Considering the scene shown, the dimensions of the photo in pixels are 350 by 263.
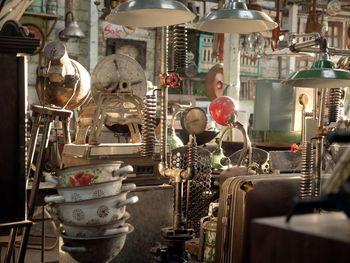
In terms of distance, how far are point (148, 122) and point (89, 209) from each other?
3.00 feet

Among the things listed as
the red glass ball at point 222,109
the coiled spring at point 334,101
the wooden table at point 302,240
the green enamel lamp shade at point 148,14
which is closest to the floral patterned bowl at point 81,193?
the green enamel lamp shade at point 148,14

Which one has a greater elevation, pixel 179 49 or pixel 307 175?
pixel 179 49

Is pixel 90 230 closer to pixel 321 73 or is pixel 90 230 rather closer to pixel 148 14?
pixel 148 14

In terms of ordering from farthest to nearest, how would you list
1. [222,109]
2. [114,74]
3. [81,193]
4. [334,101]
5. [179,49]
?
[222,109] → [114,74] → [334,101] → [179,49] → [81,193]

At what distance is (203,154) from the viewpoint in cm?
424

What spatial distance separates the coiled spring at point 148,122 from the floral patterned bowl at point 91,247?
2.78ft

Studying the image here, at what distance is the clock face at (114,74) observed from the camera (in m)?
3.66

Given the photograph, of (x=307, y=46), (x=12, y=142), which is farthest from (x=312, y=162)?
(x=12, y=142)

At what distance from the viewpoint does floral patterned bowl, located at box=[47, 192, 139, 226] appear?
248 centimetres

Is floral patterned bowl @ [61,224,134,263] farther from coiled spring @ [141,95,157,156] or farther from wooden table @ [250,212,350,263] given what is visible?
wooden table @ [250,212,350,263]

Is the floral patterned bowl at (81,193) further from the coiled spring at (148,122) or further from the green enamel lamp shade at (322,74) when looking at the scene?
the green enamel lamp shade at (322,74)

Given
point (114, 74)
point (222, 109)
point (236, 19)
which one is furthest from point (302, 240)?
point (222, 109)

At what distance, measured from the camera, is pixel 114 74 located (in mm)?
3678

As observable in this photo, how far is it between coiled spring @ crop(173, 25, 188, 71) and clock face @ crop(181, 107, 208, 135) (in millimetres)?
525
